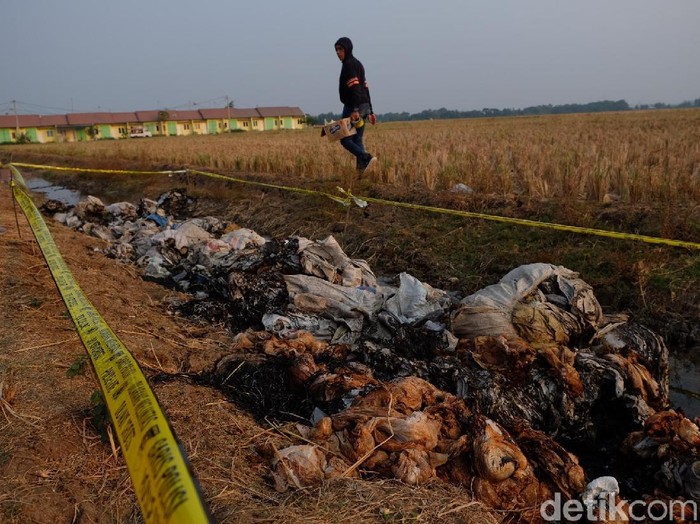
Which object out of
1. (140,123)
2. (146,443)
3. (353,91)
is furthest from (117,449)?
(140,123)

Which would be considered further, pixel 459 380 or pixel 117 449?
pixel 459 380

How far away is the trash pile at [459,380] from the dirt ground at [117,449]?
16cm

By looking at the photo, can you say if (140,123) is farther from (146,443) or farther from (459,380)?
(146,443)

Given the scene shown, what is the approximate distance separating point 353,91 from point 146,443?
7.96 m

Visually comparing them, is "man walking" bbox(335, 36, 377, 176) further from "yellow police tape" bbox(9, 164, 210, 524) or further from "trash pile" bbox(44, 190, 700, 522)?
"yellow police tape" bbox(9, 164, 210, 524)

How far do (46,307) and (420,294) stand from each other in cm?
326

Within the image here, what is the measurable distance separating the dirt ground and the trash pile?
0.53ft

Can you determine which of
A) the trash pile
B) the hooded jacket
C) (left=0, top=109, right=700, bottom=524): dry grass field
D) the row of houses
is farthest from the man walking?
the row of houses

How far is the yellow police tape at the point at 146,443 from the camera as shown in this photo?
1.15 m

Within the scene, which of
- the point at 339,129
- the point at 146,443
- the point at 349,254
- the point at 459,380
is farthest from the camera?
the point at 339,129

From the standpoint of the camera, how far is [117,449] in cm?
250

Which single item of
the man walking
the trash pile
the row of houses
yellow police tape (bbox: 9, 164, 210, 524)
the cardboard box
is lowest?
the trash pile

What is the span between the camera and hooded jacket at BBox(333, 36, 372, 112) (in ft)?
28.0

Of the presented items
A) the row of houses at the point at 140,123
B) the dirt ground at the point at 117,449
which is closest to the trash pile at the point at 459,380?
the dirt ground at the point at 117,449
